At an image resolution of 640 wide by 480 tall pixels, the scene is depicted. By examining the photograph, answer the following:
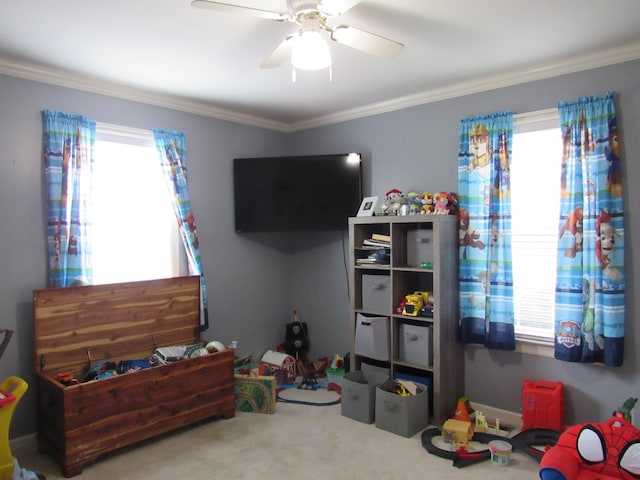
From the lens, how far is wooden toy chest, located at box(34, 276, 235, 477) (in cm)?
260

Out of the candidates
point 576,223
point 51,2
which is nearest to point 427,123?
point 576,223

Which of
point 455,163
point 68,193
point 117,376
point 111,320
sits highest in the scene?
point 455,163

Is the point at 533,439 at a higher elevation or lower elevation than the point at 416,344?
lower

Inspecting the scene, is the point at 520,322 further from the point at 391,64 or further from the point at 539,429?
the point at 391,64

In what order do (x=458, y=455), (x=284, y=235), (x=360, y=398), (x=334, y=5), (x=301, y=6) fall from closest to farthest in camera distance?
(x=334, y=5) → (x=301, y=6) → (x=458, y=455) → (x=360, y=398) → (x=284, y=235)

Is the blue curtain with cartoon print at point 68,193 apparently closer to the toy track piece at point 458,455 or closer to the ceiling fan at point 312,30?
the ceiling fan at point 312,30

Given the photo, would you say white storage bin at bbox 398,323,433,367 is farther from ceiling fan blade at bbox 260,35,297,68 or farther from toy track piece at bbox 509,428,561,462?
ceiling fan blade at bbox 260,35,297,68

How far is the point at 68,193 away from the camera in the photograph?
2996 millimetres

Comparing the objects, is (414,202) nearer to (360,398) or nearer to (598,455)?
(360,398)

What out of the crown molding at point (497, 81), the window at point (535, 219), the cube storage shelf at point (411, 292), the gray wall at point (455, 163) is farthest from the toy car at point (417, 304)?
the crown molding at point (497, 81)

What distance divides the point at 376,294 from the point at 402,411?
879 millimetres

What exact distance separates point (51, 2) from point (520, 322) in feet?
11.0

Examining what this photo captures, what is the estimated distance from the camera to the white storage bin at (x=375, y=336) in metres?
3.41

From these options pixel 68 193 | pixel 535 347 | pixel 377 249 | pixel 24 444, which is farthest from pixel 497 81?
pixel 24 444
